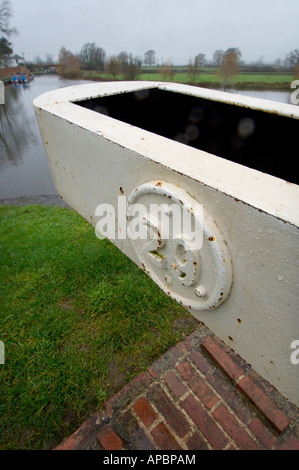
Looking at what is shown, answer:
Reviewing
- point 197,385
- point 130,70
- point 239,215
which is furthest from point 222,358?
point 130,70

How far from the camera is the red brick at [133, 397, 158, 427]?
1728 millimetres

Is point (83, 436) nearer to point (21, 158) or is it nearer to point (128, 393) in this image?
point (128, 393)

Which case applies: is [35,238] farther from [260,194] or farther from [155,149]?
[260,194]

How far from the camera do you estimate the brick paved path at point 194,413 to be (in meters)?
1.64

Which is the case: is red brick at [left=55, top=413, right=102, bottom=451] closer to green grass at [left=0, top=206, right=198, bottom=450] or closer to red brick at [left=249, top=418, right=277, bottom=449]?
green grass at [left=0, top=206, right=198, bottom=450]

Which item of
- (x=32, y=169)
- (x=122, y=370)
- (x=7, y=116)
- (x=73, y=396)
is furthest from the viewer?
(x=7, y=116)

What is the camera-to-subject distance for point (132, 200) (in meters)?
0.94

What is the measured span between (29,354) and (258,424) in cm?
173

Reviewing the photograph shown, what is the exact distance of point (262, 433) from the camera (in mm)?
1688

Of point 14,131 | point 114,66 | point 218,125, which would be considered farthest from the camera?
point 114,66

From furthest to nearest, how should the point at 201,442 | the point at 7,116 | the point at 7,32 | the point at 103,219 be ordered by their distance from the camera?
the point at 7,32 < the point at 7,116 < the point at 201,442 < the point at 103,219

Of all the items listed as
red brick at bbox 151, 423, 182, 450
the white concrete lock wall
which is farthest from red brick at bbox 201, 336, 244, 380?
the white concrete lock wall

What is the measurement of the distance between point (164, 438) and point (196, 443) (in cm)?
19
